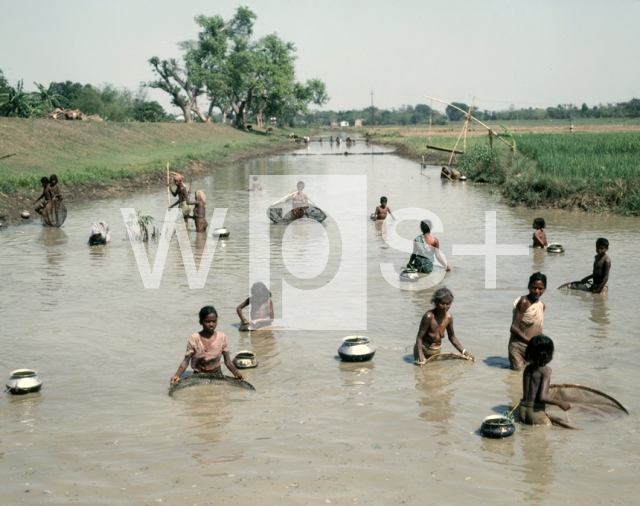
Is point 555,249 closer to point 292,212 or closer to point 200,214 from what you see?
point 292,212

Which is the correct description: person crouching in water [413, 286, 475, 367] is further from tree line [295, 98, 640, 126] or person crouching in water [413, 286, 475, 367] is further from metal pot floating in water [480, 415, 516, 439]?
tree line [295, 98, 640, 126]

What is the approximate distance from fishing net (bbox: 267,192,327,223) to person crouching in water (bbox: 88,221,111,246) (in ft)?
14.1

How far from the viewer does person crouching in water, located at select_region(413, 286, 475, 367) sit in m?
7.08

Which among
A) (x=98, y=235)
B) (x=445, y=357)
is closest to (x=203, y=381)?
(x=445, y=357)

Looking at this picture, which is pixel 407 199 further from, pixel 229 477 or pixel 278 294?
pixel 229 477

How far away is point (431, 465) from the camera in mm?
5004

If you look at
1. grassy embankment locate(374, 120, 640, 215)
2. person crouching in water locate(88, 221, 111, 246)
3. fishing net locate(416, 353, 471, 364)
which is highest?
grassy embankment locate(374, 120, 640, 215)

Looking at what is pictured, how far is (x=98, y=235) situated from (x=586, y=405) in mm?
10749

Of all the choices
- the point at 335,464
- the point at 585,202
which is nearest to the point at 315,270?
the point at 335,464

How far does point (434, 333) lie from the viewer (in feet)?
23.5

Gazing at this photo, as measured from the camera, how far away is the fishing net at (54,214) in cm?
1616

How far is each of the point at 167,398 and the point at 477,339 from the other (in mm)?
3638

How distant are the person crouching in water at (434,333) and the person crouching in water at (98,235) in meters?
8.85

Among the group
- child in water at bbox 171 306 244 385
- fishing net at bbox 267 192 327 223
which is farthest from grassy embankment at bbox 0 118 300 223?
child in water at bbox 171 306 244 385
